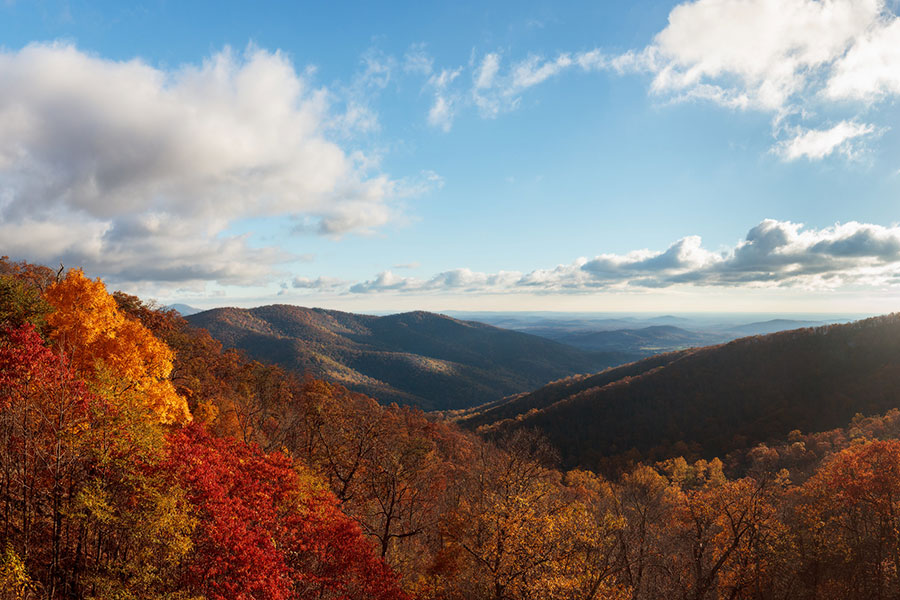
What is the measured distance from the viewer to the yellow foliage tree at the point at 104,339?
2944 centimetres

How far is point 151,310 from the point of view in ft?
206

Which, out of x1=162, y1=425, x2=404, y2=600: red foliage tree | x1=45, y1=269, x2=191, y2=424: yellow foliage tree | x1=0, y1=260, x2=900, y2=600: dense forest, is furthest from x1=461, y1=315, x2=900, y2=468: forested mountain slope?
x1=45, y1=269, x2=191, y2=424: yellow foliage tree

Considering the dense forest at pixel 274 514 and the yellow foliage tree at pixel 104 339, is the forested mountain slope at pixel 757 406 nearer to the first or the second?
the dense forest at pixel 274 514

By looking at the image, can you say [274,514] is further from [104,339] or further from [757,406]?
[757,406]

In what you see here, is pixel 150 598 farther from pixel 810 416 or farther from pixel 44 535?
pixel 810 416

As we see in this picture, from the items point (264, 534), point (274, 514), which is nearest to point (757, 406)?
point (274, 514)

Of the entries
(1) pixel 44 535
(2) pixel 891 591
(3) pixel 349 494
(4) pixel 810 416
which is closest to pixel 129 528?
(1) pixel 44 535

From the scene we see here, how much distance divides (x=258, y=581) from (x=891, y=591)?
4782cm

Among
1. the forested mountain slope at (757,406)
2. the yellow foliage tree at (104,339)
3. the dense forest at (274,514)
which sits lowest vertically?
the forested mountain slope at (757,406)

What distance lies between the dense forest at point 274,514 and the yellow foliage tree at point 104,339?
0.13 metres

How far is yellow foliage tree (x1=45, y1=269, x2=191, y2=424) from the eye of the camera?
2944 cm

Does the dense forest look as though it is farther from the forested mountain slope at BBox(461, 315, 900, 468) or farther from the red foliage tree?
the forested mountain slope at BBox(461, 315, 900, 468)

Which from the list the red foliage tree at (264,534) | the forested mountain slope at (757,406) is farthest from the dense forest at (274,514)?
the forested mountain slope at (757,406)

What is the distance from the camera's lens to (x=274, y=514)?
23.6m
